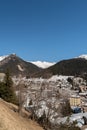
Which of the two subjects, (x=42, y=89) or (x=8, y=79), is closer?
(x=42, y=89)

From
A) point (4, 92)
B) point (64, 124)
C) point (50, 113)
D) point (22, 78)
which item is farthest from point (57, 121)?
point (4, 92)

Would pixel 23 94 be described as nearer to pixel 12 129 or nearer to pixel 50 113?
pixel 50 113

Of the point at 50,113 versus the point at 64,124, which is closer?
the point at 64,124

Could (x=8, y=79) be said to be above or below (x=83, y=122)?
above

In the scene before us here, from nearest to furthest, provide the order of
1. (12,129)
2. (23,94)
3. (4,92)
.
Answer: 1. (12,129)
2. (23,94)
3. (4,92)

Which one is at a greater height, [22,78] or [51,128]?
[22,78]

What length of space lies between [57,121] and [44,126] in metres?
2.21

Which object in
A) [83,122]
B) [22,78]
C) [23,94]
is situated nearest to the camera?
[23,94]

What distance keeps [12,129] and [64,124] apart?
9.36 metres

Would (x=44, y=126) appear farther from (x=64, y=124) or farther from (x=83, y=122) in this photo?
(x=83, y=122)

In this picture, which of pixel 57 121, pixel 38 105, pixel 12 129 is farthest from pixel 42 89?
pixel 12 129

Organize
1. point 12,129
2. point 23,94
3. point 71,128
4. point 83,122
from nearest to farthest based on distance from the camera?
Answer: point 12,129 < point 71,128 < point 23,94 < point 83,122

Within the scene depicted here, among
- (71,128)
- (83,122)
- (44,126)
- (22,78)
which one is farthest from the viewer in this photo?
(83,122)

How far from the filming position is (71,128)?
1126 inches
